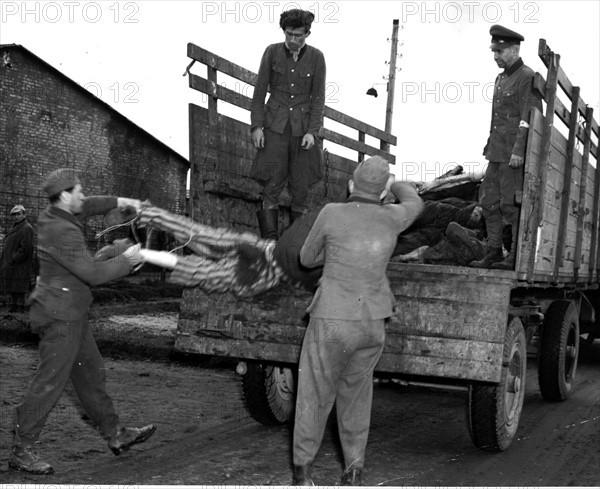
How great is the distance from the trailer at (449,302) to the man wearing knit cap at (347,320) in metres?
0.13

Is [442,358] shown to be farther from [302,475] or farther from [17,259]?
[17,259]

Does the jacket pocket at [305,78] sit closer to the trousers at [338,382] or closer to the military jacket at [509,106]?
the military jacket at [509,106]

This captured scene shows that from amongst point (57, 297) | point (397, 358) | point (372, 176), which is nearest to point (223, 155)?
point (57, 297)

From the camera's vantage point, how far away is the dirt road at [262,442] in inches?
205

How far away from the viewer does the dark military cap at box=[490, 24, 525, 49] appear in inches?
271

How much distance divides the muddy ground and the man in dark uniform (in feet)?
5.81

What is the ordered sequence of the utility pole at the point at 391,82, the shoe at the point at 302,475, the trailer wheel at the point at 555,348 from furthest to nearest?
the utility pole at the point at 391,82 → the trailer wheel at the point at 555,348 → the shoe at the point at 302,475

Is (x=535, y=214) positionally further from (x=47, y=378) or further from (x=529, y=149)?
(x=47, y=378)

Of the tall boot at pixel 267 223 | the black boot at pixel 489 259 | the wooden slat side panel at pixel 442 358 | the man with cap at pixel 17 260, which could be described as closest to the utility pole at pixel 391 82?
the man with cap at pixel 17 260

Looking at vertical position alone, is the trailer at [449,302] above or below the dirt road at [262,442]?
above

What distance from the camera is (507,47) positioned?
6.96 metres

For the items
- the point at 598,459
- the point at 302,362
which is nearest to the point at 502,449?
the point at 598,459

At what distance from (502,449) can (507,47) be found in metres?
3.16

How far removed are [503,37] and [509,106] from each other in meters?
0.58
